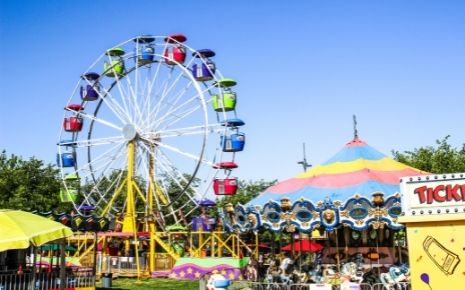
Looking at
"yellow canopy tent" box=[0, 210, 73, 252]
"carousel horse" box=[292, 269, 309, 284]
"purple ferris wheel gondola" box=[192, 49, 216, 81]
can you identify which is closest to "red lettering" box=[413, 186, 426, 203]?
"carousel horse" box=[292, 269, 309, 284]

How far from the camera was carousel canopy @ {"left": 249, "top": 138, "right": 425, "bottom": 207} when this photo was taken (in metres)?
17.5

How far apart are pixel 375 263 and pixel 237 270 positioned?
6.29 meters

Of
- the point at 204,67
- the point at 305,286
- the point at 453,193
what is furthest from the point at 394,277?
the point at 204,67

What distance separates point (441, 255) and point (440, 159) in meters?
25.7

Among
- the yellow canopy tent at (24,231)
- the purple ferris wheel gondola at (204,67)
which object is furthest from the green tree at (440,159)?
the yellow canopy tent at (24,231)

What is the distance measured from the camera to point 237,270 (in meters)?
23.0

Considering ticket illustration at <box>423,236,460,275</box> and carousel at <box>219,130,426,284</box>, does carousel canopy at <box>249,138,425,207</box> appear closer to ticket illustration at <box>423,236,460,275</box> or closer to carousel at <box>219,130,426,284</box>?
carousel at <box>219,130,426,284</box>

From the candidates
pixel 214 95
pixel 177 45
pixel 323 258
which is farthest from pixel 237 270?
pixel 177 45

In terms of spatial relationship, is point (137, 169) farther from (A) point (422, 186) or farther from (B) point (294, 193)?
(A) point (422, 186)

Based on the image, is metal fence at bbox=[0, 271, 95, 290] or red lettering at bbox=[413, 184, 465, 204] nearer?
red lettering at bbox=[413, 184, 465, 204]

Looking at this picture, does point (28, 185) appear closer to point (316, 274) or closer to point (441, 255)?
point (316, 274)

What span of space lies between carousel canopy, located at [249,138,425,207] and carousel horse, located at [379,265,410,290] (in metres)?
2.08

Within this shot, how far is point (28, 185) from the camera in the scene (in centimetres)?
4322

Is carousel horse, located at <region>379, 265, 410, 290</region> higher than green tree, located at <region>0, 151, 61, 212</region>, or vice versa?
green tree, located at <region>0, 151, 61, 212</region>
